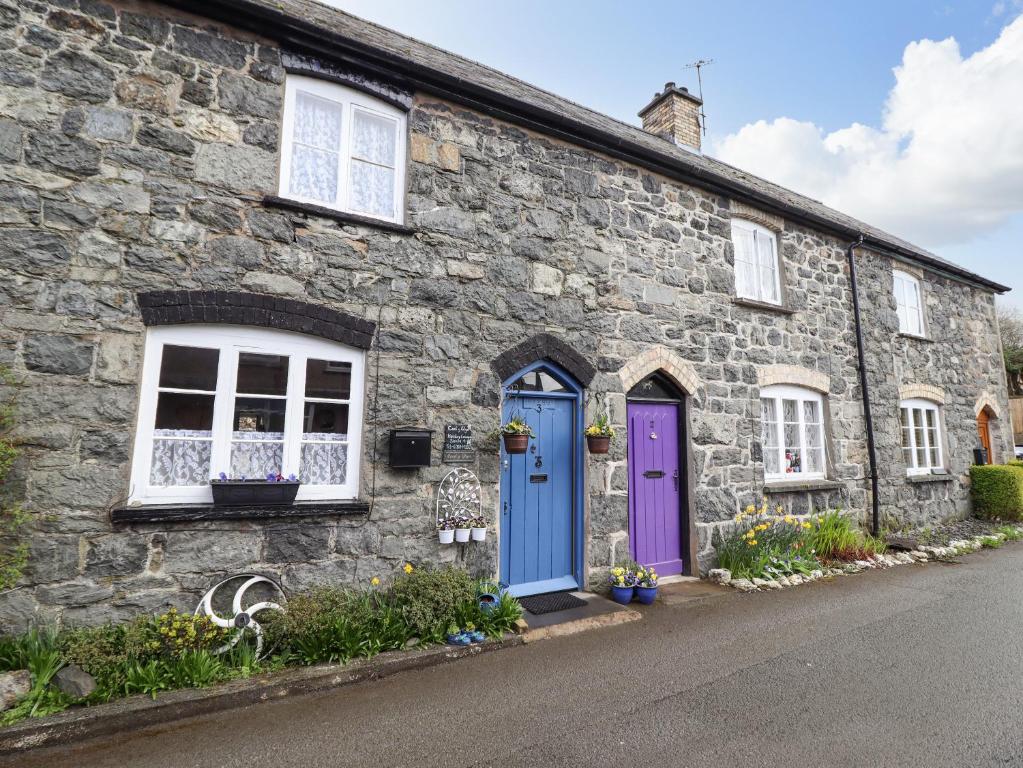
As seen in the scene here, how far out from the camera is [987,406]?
12.2m

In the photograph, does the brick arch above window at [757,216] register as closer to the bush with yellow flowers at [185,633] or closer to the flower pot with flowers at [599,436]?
the flower pot with flowers at [599,436]

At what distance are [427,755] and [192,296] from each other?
4.05m

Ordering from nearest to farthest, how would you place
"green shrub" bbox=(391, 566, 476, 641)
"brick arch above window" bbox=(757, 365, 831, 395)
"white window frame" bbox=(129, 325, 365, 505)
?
"white window frame" bbox=(129, 325, 365, 505) < "green shrub" bbox=(391, 566, 476, 641) < "brick arch above window" bbox=(757, 365, 831, 395)

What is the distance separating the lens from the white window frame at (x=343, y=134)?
5195 millimetres

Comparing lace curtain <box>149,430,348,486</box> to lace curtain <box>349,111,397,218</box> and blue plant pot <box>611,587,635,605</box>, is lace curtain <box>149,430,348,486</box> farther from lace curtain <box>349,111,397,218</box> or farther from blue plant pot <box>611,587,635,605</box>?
blue plant pot <box>611,587,635,605</box>

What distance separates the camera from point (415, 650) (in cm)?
443

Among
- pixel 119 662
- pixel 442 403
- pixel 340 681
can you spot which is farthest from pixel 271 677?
pixel 442 403

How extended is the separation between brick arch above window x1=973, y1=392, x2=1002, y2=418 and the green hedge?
55.2 inches

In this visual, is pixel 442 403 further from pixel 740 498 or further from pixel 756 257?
pixel 756 257

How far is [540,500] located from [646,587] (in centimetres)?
156

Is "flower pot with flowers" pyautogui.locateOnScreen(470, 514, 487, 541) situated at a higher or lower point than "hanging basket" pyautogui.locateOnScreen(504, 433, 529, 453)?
lower

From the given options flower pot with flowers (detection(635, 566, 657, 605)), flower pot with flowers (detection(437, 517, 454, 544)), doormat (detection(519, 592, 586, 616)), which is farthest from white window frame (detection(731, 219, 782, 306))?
flower pot with flowers (detection(437, 517, 454, 544))

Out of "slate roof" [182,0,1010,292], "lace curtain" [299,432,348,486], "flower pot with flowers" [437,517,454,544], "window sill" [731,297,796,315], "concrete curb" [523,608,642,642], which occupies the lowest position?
"concrete curb" [523,608,642,642]

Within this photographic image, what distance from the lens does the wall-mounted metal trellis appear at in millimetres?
5363
